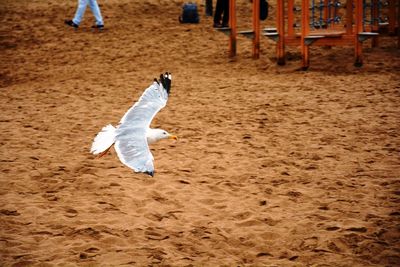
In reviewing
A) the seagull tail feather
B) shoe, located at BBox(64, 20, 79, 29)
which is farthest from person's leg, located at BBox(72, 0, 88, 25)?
the seagull tail feather

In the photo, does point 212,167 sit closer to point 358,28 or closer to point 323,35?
point 323,35

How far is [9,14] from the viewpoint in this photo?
52.9ft

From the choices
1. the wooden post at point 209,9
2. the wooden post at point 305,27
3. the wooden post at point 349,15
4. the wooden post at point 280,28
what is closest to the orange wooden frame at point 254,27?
the wooden post at point 280,28

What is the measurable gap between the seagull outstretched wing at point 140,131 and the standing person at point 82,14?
9.00 metres

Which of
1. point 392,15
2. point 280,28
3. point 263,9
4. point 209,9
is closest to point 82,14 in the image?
point 209,9

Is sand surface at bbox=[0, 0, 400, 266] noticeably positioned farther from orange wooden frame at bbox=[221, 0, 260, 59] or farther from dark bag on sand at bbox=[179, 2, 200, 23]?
dark bag on sand at bbox=[179, 2, 200, 23]

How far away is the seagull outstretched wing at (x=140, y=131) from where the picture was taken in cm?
387

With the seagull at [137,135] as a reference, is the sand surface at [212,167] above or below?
below

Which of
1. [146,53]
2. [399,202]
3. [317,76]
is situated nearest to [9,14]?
[146,53]

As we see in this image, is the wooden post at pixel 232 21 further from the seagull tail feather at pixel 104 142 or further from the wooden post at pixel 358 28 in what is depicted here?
the seagull tail feather at pixel 104 142

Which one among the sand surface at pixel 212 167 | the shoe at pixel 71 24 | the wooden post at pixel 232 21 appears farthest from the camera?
the shoe at pixel 71 24

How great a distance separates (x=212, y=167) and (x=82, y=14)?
→ 1009 centimetres

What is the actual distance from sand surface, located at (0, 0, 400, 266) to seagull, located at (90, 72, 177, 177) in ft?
1.68

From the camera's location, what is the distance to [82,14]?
1435 centimetres
